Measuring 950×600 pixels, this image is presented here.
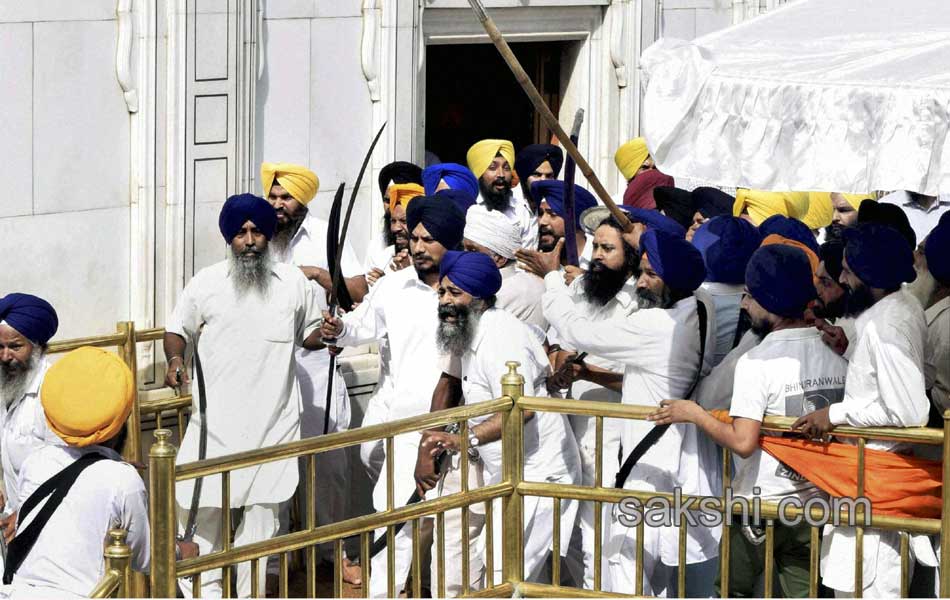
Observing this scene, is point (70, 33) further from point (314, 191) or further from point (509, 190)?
point (509, 190)

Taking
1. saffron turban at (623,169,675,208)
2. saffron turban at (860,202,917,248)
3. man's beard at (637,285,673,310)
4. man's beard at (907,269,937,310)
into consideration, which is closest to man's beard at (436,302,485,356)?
man's beard at (637,285,673,310)

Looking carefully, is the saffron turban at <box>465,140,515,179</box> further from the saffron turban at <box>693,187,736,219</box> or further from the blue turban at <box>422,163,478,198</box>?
the saffron turban at <box>693,187,736,219</box>

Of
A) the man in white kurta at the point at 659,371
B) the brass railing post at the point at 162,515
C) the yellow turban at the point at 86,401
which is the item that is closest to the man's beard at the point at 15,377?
the yellow turban at the point at 86,401

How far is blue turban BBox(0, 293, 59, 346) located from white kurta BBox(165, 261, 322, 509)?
1.07 metres

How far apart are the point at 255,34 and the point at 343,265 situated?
1.34 meters

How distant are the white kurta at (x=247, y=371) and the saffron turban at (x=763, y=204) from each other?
7.97ft

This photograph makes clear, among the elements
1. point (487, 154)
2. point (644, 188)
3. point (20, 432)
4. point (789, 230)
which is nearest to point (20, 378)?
point (20, 432)

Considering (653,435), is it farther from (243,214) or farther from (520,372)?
(243,214)

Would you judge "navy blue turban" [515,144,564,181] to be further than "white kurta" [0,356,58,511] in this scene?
Yes

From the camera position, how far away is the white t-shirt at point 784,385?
230 inches

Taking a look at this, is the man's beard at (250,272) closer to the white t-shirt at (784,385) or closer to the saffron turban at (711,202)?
the white t-shirt at (784,385)

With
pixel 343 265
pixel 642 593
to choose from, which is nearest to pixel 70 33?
pixel 343 265

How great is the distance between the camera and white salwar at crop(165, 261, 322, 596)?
730 cm

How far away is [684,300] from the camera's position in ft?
21.1
